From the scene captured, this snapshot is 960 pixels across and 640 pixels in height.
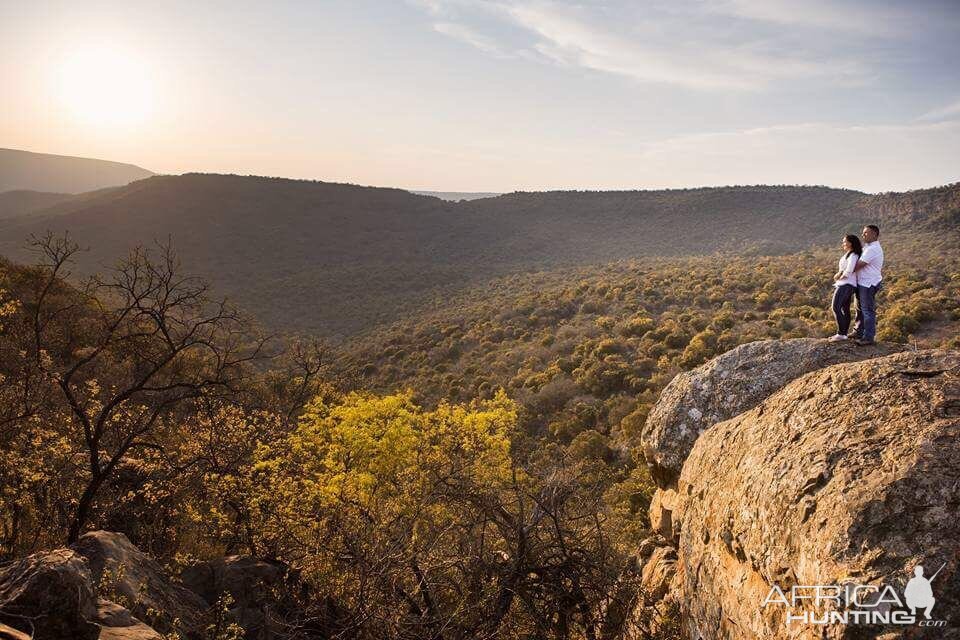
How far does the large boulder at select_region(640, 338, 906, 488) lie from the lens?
23.7 ft

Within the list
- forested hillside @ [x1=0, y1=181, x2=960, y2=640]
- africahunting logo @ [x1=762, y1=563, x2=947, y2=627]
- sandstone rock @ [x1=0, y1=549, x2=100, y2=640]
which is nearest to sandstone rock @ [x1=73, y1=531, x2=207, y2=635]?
forested hillside @ [x1=0, y1=181, x2=960, y2=640]

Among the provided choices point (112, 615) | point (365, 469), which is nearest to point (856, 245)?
point (365, 469)

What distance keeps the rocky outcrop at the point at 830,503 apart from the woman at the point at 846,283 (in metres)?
3.43

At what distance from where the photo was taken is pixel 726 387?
777 cm

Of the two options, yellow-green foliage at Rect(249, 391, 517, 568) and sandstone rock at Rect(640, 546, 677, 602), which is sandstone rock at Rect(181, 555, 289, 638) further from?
sandstone rock at Rect(640, 546, 677, 602)

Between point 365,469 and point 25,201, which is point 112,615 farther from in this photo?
point 25,201

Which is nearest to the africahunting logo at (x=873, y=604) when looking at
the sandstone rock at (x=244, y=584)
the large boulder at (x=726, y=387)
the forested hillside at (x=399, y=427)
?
the forested hillside at (x=399, y=427)

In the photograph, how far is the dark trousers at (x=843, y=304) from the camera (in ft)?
25.1

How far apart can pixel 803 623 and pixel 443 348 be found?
88.9ft

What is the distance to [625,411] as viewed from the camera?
17.3 metres

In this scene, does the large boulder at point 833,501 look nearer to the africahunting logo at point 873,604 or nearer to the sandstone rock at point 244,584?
the africahunting logo at point 873,604

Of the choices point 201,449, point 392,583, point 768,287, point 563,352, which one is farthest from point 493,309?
point 392,583

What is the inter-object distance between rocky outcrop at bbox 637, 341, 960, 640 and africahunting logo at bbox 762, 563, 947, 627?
0.02 meters

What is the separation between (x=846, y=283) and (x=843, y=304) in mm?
372
